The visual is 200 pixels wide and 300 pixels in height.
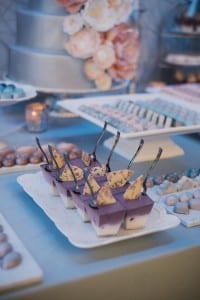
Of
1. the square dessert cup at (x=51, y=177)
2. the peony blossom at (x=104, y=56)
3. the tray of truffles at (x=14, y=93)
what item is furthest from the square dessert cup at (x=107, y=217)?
the peony blossom at (x=104, y=56)

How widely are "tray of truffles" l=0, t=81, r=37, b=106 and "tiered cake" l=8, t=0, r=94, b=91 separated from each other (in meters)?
0.07

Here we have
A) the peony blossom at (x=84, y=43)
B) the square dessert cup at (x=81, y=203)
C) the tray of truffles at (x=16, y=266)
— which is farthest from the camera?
the peony blossom at (x=84, y=43)

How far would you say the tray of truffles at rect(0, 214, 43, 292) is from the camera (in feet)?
1.92

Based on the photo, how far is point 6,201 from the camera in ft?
2.65

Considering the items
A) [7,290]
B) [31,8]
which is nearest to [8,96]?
[31,8]

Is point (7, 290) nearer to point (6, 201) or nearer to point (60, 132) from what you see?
point (6, 201)

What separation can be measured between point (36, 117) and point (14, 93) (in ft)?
0.33

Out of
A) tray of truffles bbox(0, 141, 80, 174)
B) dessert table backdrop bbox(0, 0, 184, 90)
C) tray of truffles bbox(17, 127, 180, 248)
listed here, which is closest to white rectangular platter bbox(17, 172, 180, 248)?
tray of truffles bbox(17, 127, 180, 248)

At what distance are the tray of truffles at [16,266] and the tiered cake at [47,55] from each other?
23.3 inches

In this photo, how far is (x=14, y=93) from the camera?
1.06m

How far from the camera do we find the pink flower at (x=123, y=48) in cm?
115

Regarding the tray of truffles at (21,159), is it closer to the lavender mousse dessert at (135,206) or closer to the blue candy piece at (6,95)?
the blue candy piece at (6,95)

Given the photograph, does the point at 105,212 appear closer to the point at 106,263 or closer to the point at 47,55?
the point at 106,263

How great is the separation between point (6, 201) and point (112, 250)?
0.70 feet
